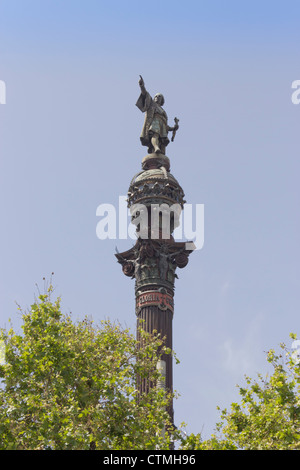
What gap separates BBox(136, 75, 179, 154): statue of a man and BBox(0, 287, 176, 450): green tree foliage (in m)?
25.6

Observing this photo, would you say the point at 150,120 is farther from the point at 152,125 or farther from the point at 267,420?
the point at 267,420

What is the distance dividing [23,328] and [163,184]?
22.6m

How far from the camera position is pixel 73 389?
91.6 ft

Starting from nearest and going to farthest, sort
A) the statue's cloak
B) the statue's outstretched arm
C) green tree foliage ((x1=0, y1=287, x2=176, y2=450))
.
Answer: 1. green tree foliage ((x1=0, y1=287, x2=176, y2=450))
2. the statue's outstretched arm
3. the statue's cloak

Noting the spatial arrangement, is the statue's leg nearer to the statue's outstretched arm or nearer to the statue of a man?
the statue of a man

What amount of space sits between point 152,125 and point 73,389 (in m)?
29.5

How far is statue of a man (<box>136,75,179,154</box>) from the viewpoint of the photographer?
177 ft

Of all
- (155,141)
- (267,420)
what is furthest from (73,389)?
(155,141)

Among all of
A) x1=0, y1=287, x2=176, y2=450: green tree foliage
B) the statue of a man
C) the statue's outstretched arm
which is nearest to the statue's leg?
the statue of a man
